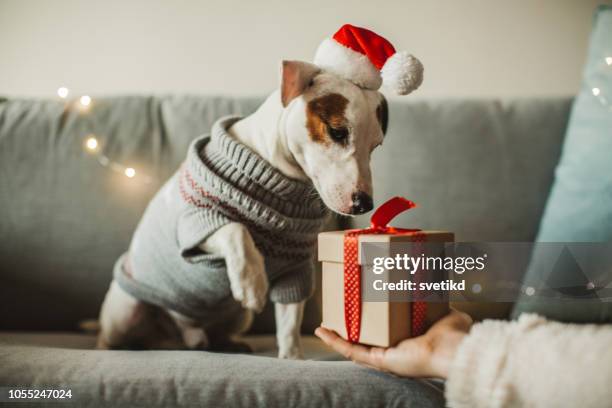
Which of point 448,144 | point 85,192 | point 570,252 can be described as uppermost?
point 448,144

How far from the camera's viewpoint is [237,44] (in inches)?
58.8

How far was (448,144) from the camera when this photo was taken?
1.34 m

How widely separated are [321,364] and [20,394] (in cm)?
46

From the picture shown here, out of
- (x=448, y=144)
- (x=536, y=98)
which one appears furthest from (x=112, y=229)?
(x=536, y=98)

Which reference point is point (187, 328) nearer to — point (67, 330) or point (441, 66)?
point (67, 330)

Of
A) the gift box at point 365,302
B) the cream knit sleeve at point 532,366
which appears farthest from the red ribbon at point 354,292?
the cream knit sleeve at point 532,366

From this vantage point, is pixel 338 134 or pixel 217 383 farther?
pixel 338 134

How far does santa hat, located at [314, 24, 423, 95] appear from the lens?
0.86 metres

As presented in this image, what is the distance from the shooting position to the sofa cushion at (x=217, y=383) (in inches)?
28.8

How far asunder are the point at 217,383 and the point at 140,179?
75 centimetres

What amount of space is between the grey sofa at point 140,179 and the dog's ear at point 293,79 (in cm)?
50

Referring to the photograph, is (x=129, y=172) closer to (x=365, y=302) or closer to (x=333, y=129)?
(x=333, y=129)

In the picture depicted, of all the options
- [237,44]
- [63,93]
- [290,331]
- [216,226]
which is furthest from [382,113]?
[63,93]

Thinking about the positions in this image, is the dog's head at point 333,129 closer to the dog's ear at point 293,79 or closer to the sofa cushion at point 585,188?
the dog's ear at point 293,79
